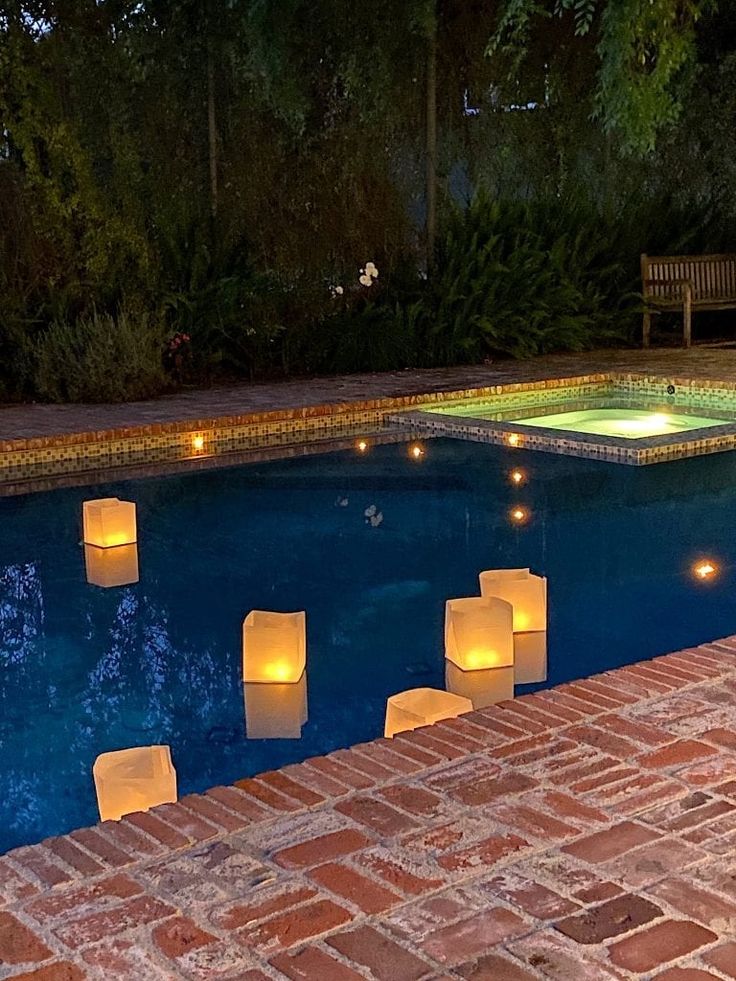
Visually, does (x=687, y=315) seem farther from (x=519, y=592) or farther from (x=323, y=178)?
(x=519, y=592)

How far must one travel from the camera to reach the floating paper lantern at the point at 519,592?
404 centimetres

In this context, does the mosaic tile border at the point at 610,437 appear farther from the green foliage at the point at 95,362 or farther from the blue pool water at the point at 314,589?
the green foliage at the point at 95,362

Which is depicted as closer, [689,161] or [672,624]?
[672,624]

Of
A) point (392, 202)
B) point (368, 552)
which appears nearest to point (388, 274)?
point (392, 202)

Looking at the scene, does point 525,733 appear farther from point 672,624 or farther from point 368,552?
point 368,552

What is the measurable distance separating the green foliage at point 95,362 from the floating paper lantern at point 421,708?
5352 millimetres

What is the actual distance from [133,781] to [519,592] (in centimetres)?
165

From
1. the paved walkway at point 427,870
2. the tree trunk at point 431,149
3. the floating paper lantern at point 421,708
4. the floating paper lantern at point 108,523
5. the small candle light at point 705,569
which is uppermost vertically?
the tree trunk at point 431,149

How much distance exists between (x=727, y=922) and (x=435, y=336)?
812 cm

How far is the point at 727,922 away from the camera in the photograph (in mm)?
1931

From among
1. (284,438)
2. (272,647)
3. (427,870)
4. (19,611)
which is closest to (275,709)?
(272,647)

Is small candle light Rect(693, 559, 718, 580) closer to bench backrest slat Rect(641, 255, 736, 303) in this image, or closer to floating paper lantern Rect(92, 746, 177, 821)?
floating paper lantern Rect(92, 746, 177, 821)

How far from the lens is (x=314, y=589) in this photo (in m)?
4.74

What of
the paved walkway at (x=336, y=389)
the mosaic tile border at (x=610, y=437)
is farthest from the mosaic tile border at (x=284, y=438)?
the paved walkway at (x=336, y=389)
